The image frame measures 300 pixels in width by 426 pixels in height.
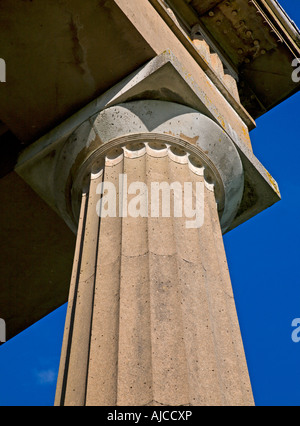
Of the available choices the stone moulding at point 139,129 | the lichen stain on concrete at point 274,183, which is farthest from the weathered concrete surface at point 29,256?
the lichen stain on concrete at point 274,183

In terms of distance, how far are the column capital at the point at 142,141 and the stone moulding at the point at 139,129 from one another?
7 cm

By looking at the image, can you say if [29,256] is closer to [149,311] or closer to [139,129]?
[139,129]

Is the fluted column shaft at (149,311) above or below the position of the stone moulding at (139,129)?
below

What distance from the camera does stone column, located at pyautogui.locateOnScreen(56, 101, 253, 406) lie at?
6352mm

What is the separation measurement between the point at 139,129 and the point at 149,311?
134 inches

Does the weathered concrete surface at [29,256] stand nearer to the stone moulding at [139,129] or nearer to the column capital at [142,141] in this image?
the stone moulding at [139,129]

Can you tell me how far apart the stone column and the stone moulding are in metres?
0.16

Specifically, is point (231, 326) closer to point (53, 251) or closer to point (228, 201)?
point (228, 201)

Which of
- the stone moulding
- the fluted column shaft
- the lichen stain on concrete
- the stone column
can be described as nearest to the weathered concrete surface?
the stone moulding

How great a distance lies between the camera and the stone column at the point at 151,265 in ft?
20.8

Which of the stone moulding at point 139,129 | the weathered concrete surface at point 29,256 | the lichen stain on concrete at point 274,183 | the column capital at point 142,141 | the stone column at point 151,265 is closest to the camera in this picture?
the stone column at point 151,265

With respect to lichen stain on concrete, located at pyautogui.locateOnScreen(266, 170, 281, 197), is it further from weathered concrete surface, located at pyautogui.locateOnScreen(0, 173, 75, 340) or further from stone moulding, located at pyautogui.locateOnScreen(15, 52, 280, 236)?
weathered concrete surface, located at pyautogui.locateOnScreen(0, 173, 75, 340)

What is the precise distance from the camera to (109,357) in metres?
6.51

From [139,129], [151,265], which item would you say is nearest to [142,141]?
[139,129]
